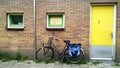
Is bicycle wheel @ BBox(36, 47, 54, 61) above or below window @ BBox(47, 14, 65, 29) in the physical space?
below

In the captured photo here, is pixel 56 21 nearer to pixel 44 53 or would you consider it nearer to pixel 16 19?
pixel 44 53

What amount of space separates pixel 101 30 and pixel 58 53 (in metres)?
2.17

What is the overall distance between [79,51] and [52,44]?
50.9 inches

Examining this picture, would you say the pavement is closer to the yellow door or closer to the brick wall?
the yellow door

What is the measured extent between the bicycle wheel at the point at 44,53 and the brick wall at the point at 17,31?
372 millimetres

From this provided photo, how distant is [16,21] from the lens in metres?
8.80

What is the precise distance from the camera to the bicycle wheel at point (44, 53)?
8.50 meters

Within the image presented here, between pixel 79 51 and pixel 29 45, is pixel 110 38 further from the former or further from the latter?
pixel 29 45

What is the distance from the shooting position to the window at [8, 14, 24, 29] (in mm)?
8781

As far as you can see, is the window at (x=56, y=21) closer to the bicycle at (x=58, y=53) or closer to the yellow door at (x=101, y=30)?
the bicycle at (x=58, y=53)

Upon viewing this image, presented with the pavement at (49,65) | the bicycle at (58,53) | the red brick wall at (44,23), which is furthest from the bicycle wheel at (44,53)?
the pavement at (49,65)

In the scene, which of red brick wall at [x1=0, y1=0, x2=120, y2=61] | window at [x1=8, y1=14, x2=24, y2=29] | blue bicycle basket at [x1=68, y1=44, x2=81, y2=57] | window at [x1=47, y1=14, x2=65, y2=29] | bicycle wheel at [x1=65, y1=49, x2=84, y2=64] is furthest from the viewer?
window at [x1=8, y1=14, x2=24, y2=29]

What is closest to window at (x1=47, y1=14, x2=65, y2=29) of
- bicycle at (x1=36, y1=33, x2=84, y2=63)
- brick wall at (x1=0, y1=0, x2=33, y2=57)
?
bicycle at (x1=36, y1=33, x2=84, y2=63)

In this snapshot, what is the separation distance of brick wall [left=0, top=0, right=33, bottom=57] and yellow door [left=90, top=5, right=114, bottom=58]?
2.79 metres
